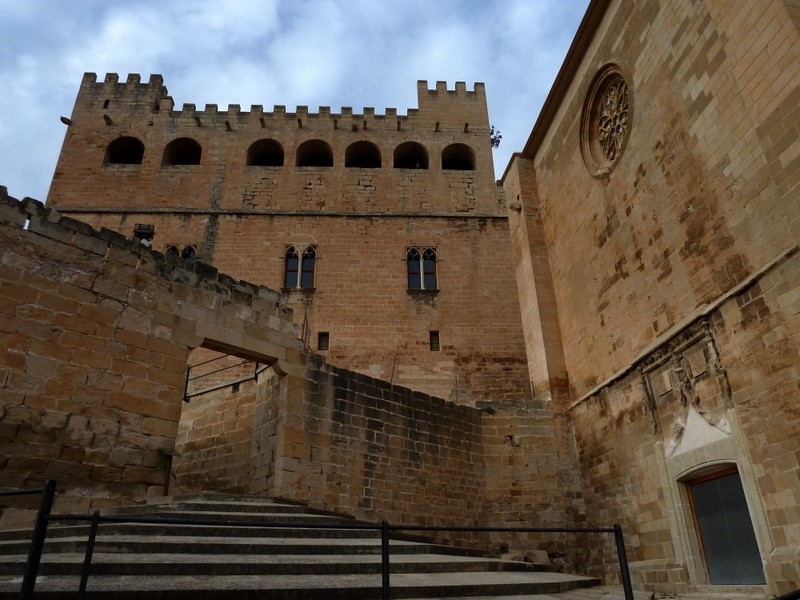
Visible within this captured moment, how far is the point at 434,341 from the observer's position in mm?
18234

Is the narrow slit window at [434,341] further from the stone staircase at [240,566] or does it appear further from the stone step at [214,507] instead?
the stone staircase at [240,566]

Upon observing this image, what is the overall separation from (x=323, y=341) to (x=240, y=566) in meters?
13.6

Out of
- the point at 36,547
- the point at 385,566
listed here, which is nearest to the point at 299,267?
the point at 385,566

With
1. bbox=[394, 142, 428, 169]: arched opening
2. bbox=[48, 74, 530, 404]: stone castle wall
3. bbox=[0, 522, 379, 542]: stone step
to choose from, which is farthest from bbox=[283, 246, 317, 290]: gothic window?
bbox=[0, 522, 379, 542]: stone step

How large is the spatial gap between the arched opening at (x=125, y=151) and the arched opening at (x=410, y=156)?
998cm

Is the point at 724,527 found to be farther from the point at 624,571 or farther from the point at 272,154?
the point at 272,154

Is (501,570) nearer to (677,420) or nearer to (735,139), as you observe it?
(677,420)

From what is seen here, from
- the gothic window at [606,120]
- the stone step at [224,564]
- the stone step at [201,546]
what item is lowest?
the stone step at [224,564]

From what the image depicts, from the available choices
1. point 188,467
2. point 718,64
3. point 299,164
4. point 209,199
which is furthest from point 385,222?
point 718,64

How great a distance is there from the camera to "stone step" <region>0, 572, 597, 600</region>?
142 inches

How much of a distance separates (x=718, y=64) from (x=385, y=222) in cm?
1325

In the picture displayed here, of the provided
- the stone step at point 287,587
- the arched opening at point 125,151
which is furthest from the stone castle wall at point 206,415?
the arched opening at point 125,151

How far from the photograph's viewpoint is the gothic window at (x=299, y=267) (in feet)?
61.9

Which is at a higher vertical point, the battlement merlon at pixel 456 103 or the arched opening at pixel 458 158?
the battlement merlon at pixel 456 103
